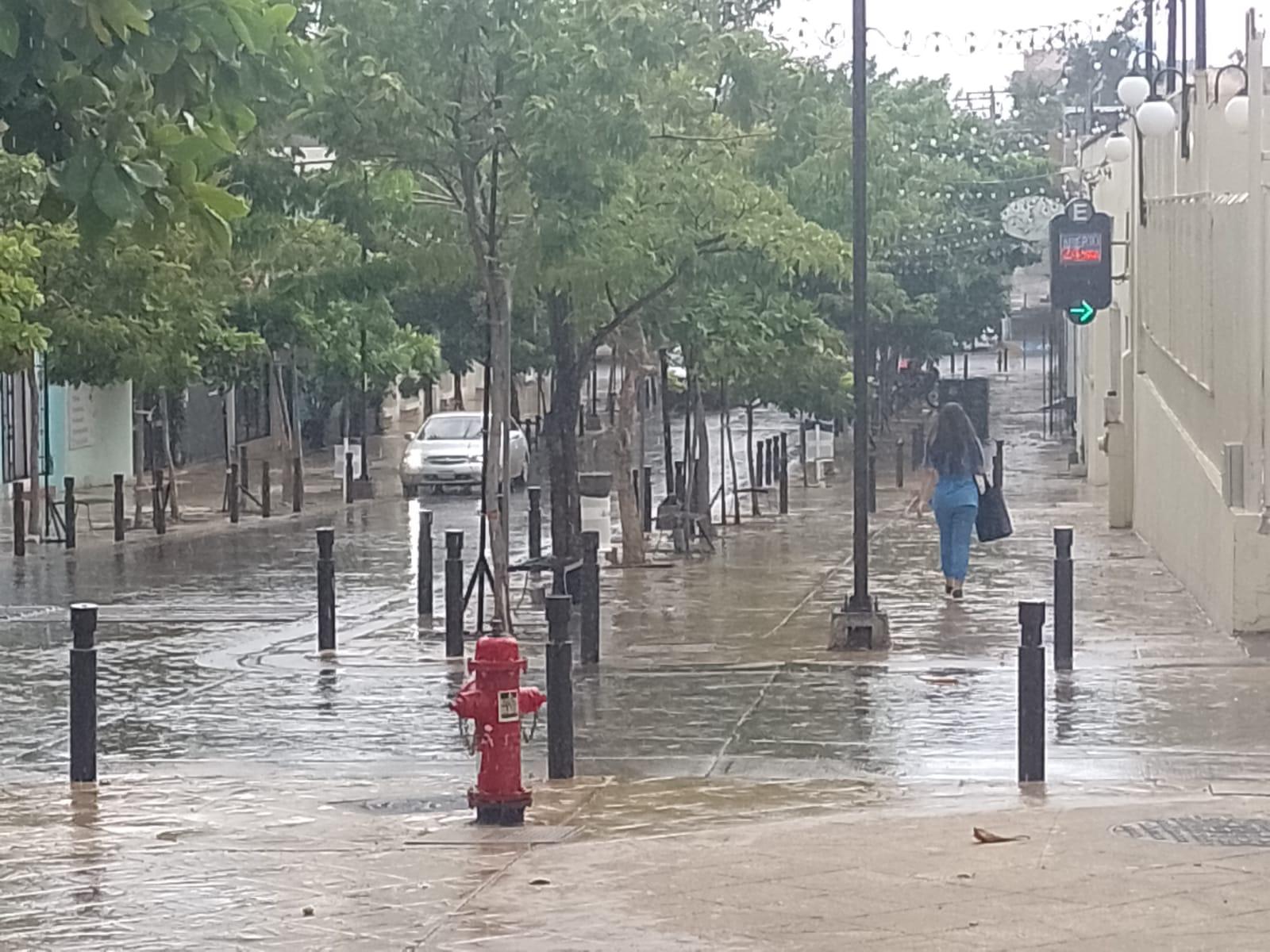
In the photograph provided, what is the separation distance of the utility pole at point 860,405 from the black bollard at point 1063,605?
1.48 meters

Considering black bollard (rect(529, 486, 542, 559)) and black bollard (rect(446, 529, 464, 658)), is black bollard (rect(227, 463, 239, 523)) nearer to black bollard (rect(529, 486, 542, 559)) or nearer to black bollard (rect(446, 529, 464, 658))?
black bollard (rect(529, 486, 542, 559))

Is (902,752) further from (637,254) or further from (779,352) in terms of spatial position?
(779,352)

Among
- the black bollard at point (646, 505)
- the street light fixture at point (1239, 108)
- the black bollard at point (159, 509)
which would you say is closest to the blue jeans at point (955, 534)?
the street light fixture at point (1239, 108)

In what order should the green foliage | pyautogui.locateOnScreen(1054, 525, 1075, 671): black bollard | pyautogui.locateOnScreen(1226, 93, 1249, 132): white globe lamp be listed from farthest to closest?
pyautogui.locateOnScreen(1226, 93, 1249, 132): white globe lamp → pyautogui.locateOnScreen(1054, 525, 1075, 671): black bollard → the green foliage

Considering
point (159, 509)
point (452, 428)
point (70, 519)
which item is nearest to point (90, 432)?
point (452, 428)

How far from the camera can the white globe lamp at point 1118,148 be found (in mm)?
26281

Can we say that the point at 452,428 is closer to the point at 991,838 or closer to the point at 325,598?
the point at 325,598

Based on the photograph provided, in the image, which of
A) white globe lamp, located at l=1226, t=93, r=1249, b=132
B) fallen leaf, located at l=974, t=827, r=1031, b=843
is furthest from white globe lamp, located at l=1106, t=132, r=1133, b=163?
fallen leaf, located at l=974, t=827, r=1031, b=843

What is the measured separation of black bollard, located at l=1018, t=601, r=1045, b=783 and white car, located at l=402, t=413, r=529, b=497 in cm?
2555

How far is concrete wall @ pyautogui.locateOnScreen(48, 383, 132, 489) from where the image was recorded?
37531 millimetres

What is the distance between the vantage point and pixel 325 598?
16344 mm

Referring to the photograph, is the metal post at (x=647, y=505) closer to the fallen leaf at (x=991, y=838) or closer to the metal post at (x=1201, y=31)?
the metal post at (x=1201, y=31)

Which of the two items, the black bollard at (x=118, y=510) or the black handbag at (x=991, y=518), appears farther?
the black bollard at (x=118, y=510)

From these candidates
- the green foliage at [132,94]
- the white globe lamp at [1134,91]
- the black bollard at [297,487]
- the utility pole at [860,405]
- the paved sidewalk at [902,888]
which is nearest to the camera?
the green foliage at [132,94]
